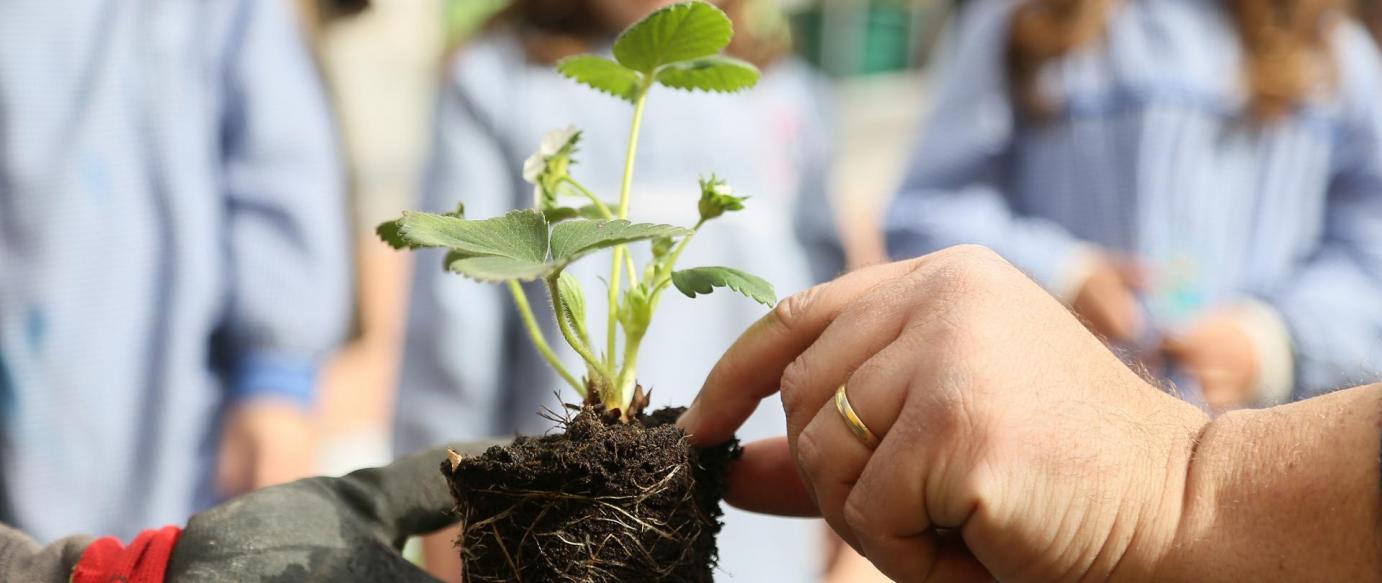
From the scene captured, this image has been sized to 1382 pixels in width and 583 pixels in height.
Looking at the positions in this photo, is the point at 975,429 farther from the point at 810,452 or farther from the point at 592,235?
the point at 592,235

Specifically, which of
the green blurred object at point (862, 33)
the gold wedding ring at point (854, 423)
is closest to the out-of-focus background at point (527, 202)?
the gold wedding ring at point (854, 423)

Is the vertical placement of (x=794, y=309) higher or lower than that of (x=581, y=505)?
higher

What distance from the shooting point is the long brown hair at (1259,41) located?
2.28m

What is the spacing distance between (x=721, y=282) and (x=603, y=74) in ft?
1.05

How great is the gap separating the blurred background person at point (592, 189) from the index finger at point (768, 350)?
3.08 ft

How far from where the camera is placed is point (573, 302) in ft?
3.40

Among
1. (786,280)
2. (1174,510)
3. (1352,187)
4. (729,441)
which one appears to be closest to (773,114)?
(786,280)

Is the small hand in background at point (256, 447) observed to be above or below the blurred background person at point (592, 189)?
below

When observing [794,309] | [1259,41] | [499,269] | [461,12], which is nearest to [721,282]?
[794,309]

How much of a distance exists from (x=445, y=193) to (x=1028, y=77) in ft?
3.88

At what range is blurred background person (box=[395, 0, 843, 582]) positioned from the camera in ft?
6.76

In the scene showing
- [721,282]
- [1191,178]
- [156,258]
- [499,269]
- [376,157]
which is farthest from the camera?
[376,157]

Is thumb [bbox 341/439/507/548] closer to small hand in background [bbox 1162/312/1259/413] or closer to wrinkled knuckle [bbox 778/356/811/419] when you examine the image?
wrinkled knuckle [bbox 778/356/811/419]

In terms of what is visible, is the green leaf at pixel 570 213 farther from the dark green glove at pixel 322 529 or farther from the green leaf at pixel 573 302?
the dark green glove at pixel 322 529
